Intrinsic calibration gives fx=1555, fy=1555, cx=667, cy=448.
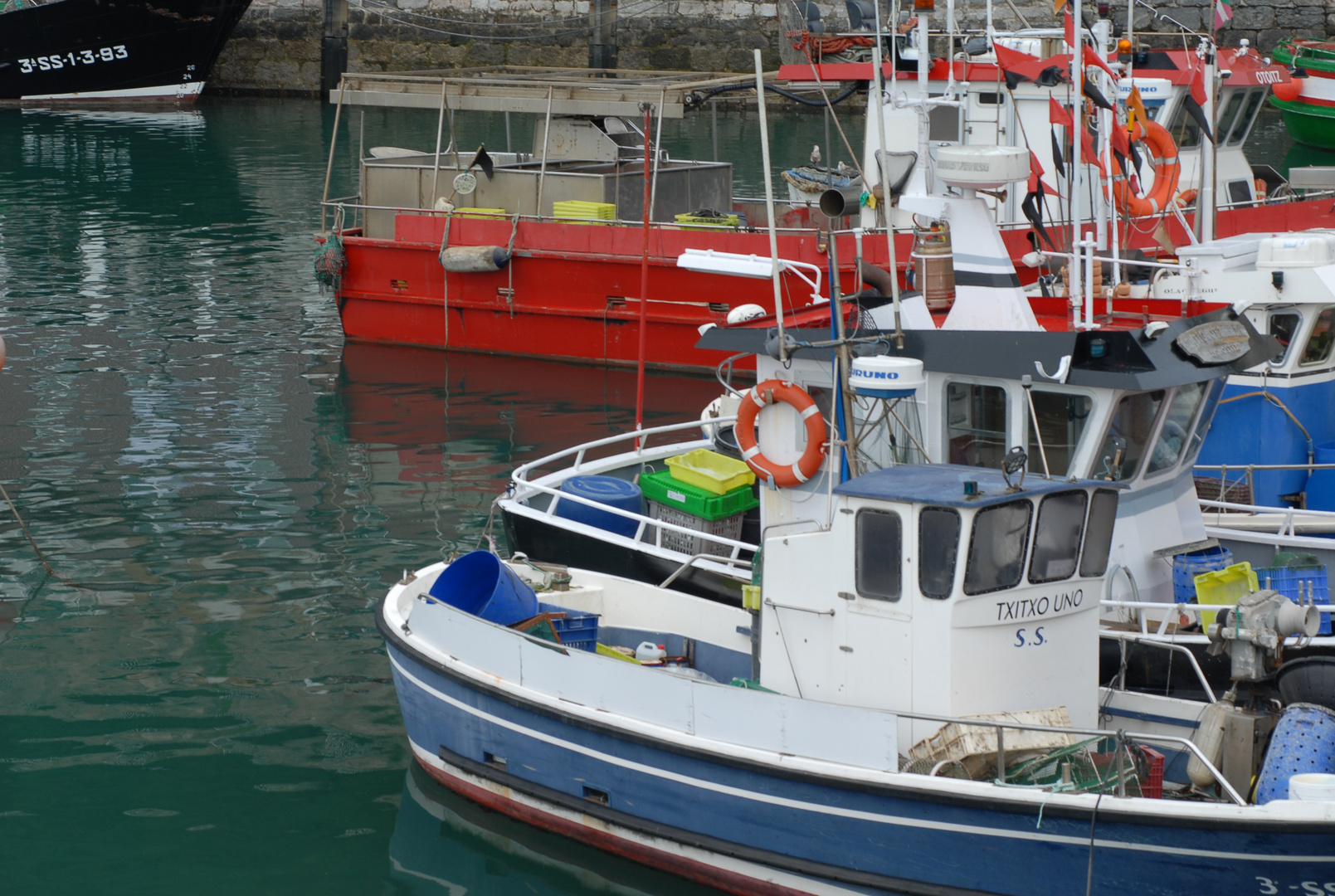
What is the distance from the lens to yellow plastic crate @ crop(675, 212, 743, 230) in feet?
49.6

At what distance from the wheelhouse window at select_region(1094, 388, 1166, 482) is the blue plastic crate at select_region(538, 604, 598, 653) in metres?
2.66

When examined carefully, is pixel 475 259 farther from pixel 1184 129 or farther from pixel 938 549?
pixel 938 549

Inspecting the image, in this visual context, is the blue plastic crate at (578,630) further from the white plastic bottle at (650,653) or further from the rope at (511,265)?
the rope at (511,265)

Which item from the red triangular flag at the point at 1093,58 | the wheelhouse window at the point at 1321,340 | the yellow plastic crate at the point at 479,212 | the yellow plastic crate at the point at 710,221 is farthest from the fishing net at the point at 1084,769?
the yellow plastic crate at the point at 479,212

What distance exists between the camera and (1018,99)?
14.9m

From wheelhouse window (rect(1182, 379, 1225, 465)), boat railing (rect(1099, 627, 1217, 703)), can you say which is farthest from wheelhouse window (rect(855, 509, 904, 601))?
wheelhouse window (rect(1182, 379, 1225, 465))

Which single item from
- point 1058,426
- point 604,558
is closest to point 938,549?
point 1058,426

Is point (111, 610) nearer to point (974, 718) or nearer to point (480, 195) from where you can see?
point (974, 718)

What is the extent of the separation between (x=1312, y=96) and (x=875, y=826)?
30.2 metres

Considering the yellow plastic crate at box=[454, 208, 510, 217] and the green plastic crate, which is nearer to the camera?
the green plastic crate

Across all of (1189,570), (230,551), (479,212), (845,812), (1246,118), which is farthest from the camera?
(1246,118)

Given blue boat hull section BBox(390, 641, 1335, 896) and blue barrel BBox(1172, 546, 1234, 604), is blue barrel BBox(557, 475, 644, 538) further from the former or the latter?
blue barrel BBox(1172, 546, 1234, 604)

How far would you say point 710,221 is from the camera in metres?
15.2

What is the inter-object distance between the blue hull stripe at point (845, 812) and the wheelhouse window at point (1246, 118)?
12.4 metres
